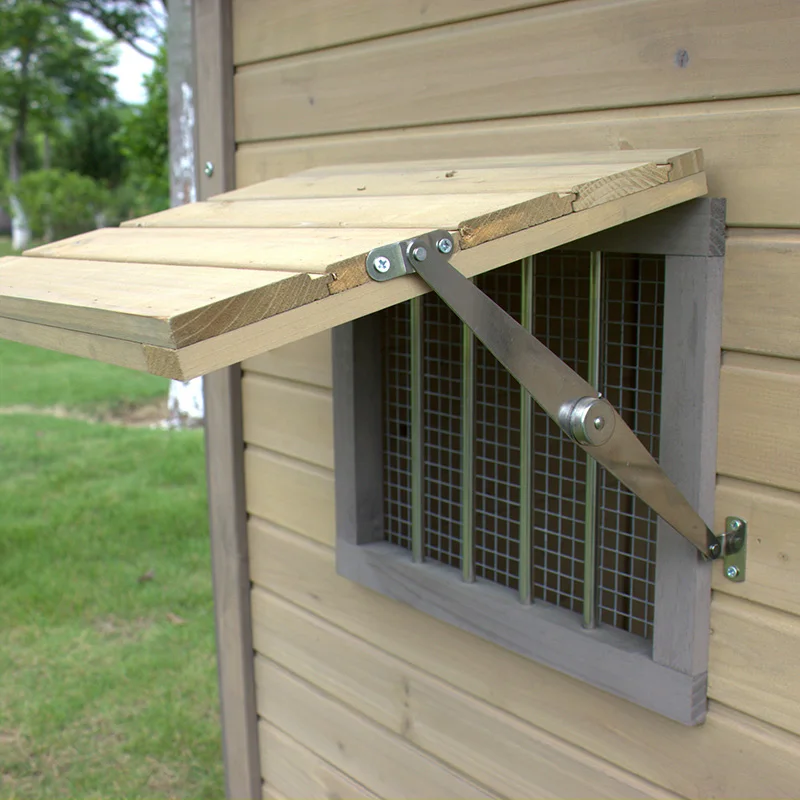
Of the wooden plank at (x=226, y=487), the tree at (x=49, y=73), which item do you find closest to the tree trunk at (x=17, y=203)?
the tree at (x=49, y=73)

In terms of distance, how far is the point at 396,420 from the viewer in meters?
1.91

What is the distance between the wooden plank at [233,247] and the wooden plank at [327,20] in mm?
586

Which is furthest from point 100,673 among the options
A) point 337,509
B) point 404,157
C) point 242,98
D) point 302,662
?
point 404,157

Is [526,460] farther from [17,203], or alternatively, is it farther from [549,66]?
[17,203]

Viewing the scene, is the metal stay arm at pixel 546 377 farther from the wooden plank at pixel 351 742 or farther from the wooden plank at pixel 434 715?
the wooden plank at pixel 351 742

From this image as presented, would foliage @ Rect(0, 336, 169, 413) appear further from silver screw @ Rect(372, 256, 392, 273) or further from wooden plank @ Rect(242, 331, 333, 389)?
silver screw @ Rect(372, 256, 392, 273)

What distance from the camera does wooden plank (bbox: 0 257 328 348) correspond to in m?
0.90

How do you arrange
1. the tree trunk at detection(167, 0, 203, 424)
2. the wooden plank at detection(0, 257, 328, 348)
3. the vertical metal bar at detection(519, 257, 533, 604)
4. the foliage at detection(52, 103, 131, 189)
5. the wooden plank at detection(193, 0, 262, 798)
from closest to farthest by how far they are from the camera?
the wooden plank at detection(0, 257, 328, 348), the vertical metal bar at detection(519, 257, 533, 604), the wooden plank at detection(193, 0, 262, 798), the tree trunk at detection(167, 0, 203, 424), the foliage at detection(52, 103, 131, 189)

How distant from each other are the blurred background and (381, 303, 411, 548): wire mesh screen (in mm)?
1497

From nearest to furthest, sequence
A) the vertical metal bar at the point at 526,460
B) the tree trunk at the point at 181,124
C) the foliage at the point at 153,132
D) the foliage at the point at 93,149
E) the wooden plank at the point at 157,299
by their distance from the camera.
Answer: the wooden plank at the point at 157,299 < the vertical metal bar at the point at 526,460 < the tree trunk at the point at 181,124 < the foliage at the point at 153,132 < the foliage at the point at 93,149

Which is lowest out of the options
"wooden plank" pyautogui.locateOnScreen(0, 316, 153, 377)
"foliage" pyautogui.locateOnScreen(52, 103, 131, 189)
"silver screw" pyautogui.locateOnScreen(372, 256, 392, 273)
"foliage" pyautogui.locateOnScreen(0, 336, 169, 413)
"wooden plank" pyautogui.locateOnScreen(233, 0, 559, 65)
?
"foliage" pyautogui.locateOnScreen(0, 336, 169, 413)

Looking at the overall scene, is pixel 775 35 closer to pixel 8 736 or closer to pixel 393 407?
pixel 393 407

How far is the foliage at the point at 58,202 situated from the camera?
2119 centimetres

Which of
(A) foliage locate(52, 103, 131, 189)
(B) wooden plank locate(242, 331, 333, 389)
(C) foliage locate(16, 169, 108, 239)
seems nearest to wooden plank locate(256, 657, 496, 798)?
(B) wooden plank locate(242, 331, 333, 389)
